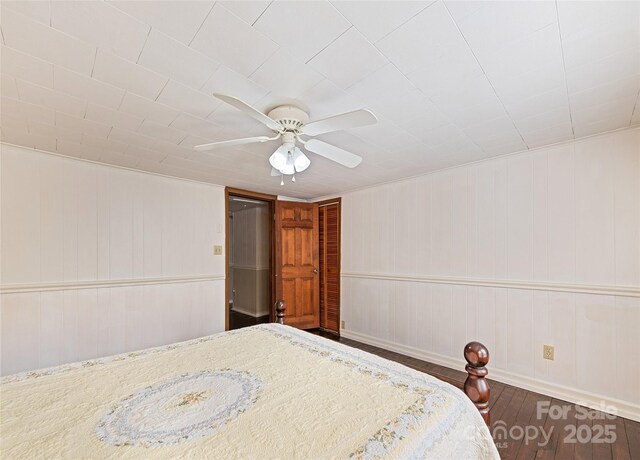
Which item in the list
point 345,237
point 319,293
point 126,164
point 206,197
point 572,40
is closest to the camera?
point 572,40

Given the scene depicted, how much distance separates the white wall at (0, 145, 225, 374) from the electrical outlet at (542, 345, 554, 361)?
3.46m

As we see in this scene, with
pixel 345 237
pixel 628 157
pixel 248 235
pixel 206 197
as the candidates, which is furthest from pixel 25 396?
pixel 248 235

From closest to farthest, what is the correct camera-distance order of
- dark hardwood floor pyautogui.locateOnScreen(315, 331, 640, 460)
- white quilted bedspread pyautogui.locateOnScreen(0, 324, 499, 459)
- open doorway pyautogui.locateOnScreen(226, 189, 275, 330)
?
white quilted bedspread pyautogui.locateOnScreen(0, 324, 499, 459) < dark hardwood floor pyautogui.locateOnScreen(315, 331, 640, 460) < open doorway pyautogui.locateOnScreen(226, 189, 275, 330)

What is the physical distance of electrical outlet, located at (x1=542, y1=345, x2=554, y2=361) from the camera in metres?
2.51

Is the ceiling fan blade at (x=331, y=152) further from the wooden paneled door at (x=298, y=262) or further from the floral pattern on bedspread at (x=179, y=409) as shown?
the wooden paneled door at (x=298, y=262)

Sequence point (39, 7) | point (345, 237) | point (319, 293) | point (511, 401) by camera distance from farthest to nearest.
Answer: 1. point (319, 293)
2. point (345, 237)
3. point (511, 401)
4. point (39, 7)

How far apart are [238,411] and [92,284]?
251 cm

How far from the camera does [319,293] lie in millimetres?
4645

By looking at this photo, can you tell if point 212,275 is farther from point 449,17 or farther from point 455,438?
point 449,17

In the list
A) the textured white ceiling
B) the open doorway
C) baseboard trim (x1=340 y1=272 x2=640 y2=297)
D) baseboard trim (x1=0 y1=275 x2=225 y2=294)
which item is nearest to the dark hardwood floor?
baseboard trim (x1=340 y1=272 x2=640 y2=297)

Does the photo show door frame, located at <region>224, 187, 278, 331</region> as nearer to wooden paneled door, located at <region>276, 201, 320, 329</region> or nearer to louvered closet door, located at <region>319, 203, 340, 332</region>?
wooden paneled door, located at <region>276, 201, 320, 329</region>

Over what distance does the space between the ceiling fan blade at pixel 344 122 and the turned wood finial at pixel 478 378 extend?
1174 millimetres

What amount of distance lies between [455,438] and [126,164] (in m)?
3.39

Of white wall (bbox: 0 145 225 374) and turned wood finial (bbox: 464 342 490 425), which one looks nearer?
turned wood finial (bbox: 464 342 490 425)
